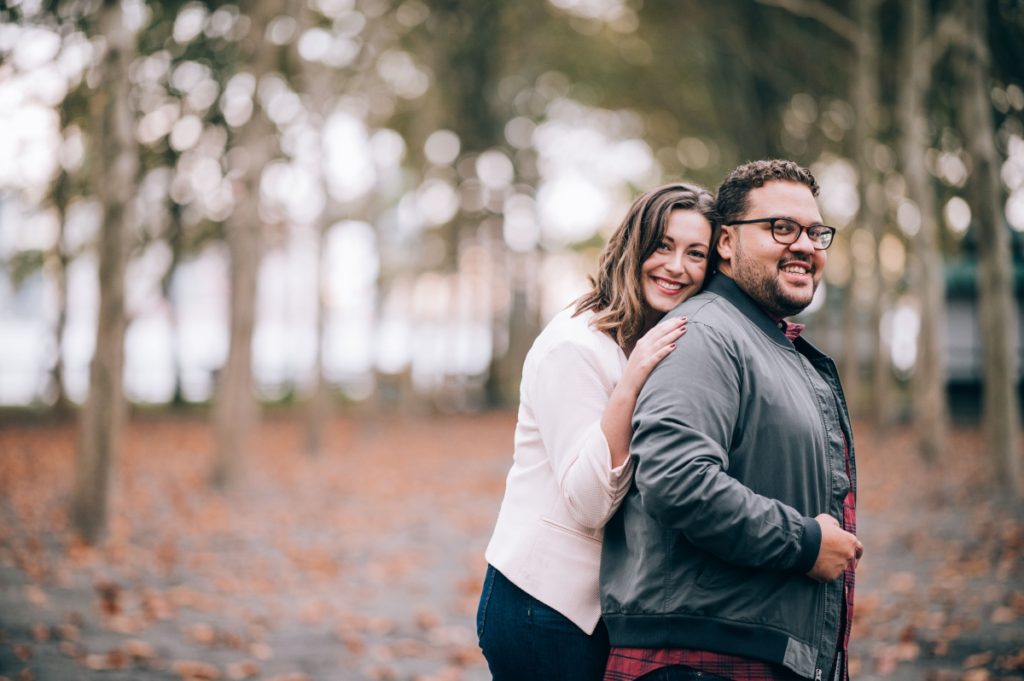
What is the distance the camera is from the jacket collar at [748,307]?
2.67 meters

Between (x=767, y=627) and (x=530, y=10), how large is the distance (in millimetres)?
25448

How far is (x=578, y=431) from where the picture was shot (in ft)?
8.68

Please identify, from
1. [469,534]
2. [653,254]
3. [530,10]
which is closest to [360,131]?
[530,10]

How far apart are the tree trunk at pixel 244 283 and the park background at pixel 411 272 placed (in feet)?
0.16

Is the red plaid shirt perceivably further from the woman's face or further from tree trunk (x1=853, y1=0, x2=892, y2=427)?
tree trunk (x1=853, y1=0, x2=892, y2=427)

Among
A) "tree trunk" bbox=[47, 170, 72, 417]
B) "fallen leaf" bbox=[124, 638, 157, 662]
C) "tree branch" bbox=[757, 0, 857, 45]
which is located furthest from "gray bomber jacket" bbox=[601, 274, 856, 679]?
"tree trunk" bbox=[47, 170, 72, 417]

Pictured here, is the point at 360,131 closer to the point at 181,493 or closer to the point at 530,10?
the point at 530,10

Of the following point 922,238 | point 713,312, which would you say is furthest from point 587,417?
point 922,238

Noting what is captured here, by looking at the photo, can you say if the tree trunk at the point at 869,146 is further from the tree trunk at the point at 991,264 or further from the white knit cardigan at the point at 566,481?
the white knit cardigan at the point at 566,481

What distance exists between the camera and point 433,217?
3161cm

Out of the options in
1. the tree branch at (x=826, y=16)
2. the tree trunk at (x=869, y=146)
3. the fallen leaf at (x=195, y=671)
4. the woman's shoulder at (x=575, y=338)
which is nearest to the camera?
the woman's shoulder at (x=575, y=338)

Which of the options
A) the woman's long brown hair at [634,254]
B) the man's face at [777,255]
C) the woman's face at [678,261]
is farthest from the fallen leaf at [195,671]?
the man's face at [777,255]

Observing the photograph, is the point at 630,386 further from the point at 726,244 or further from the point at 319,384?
the point at 319,384

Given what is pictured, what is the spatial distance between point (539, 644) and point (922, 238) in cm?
1304
